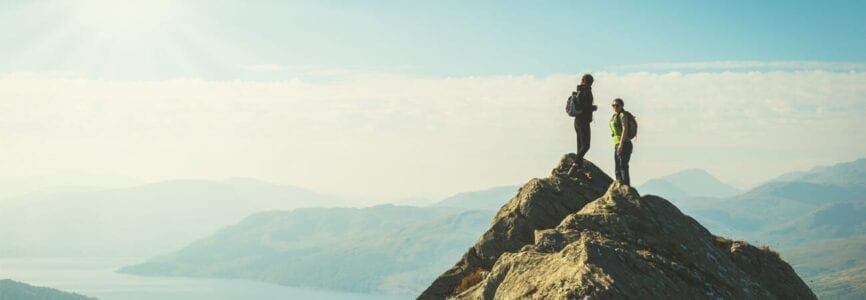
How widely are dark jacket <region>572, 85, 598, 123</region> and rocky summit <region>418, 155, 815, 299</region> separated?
7.86 feet

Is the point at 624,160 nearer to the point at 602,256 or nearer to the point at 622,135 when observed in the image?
the point at 622,135

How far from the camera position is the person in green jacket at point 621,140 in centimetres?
2470

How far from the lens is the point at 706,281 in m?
16.8

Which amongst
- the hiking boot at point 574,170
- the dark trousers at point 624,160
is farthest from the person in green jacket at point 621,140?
the hiking boot at point 574,170

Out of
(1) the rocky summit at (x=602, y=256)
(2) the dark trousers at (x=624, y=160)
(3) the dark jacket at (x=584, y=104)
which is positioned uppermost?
(3) the dark jacket at (x=584, y=104)

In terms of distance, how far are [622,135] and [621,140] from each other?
189 millimetres

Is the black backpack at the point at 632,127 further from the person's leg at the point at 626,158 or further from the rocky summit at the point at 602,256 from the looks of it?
the rocky summit at the point at 602,256

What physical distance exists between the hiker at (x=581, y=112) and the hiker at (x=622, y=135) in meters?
1.15

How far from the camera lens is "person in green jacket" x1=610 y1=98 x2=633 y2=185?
24.7 metres

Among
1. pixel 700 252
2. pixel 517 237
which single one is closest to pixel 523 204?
pixel 517 237

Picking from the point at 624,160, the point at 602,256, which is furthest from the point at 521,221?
the point at 602,256

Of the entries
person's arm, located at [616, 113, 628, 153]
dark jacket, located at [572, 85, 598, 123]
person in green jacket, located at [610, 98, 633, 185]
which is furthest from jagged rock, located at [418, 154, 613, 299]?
dark jacket, located at [572, 85, 598, 123]

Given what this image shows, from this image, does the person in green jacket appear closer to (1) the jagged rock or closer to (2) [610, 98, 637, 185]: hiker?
(2) [610, 98, 637, 185]: hiker

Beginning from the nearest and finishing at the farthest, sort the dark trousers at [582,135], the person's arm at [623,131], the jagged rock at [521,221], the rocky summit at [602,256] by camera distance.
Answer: the rocky summit at [602,256] < the jagged rock at [521,221] < the person's arm at [623,131] < the dark trousers at [582,135]
